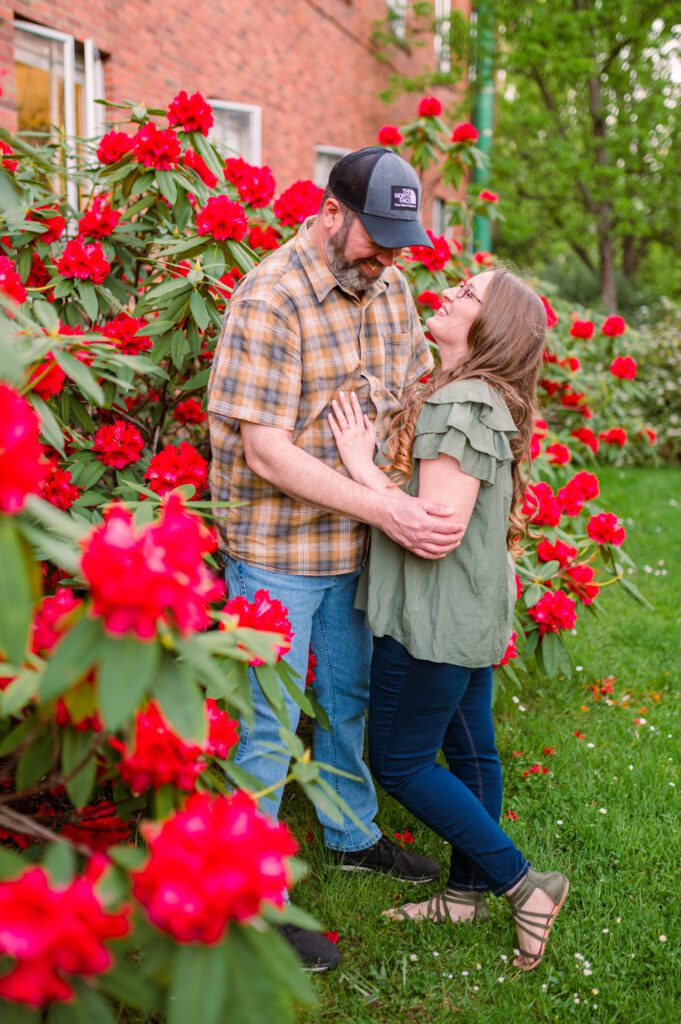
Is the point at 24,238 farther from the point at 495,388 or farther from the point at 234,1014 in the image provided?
the point at 234,1014

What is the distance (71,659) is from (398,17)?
12.6 m

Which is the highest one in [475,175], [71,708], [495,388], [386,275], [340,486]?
[475,175]

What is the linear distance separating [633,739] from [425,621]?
1.90 meters

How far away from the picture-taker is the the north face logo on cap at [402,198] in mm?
2287

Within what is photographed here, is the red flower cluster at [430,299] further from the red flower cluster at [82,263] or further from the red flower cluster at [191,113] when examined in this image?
the red flower cluster at [82,263]

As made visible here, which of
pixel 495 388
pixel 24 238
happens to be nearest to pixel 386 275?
pixel 495 388

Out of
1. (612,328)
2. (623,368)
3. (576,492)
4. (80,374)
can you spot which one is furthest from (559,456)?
(80,374)

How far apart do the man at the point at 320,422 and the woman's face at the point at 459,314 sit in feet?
0.52

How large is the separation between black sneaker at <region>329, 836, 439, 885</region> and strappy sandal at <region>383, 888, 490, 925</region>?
6.3 inches

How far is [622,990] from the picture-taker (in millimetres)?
2396

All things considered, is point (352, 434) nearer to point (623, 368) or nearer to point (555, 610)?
Result: point (555, 610)

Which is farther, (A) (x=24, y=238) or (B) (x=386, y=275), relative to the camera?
(A) (x=24, y=238)

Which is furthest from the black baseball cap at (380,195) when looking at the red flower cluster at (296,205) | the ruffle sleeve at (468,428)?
the red flower cluster at (296,205)

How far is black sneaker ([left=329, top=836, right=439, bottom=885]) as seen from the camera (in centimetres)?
282
